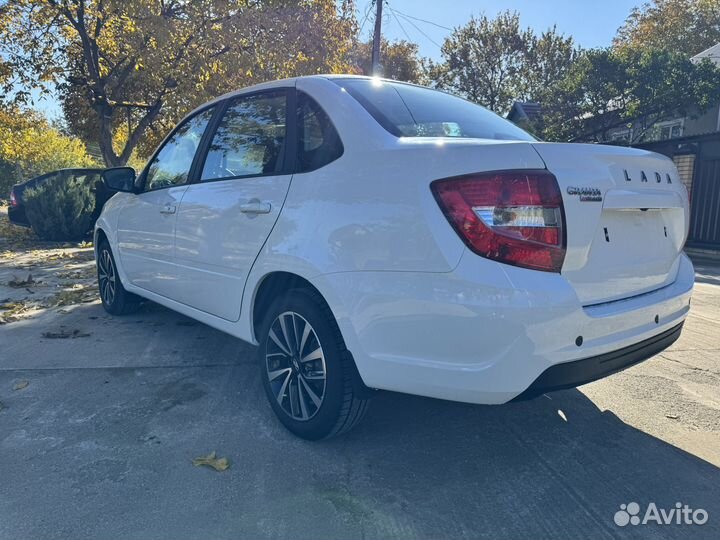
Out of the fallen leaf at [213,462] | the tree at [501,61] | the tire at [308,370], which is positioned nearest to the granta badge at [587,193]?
the tire at [308,370]

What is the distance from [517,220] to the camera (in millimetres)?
2039

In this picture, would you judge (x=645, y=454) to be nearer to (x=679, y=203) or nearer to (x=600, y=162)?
(x=679, y=203)

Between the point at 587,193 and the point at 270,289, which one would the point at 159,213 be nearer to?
the point at 270,289

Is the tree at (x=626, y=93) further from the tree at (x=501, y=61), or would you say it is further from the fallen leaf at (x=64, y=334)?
the fallen leaf at (x=64, y=334)

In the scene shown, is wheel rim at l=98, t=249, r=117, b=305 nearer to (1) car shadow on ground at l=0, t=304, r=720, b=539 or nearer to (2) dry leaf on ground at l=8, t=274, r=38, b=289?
(1) car shadow on ground at l=0, t=304, r=720, b=539

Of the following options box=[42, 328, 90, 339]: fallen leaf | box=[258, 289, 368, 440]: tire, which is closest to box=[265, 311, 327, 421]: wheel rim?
box=[258, 289, 368, 440]: tire

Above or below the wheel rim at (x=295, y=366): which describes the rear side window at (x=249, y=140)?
above

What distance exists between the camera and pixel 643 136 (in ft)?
64.2

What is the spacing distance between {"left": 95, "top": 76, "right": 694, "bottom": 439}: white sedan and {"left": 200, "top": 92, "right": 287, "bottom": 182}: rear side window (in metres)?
0.01

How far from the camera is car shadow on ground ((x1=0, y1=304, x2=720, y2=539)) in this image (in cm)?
217

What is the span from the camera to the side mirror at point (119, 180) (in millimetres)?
4422

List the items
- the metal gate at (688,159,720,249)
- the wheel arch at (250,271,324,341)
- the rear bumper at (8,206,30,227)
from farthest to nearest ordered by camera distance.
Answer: the rear bumper at (8,206,30,227) < the metal gate at (688,159,720,249) < the wheel arch at (250,271,324,341)

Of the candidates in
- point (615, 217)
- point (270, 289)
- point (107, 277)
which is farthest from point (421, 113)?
point (107, 277)

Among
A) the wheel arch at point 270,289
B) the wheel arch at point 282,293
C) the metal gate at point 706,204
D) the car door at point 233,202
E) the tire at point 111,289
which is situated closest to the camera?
the wheel arch at point 282,293
